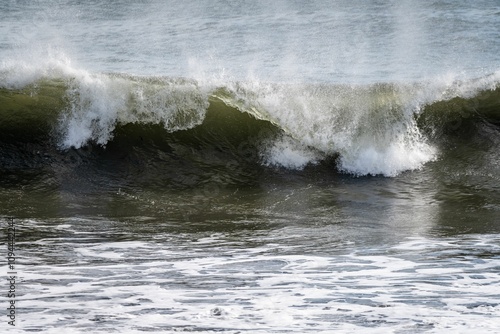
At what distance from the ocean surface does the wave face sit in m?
0.03

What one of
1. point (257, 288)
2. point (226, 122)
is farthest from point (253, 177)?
point (257, 288)

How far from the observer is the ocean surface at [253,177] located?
5855 millimetres

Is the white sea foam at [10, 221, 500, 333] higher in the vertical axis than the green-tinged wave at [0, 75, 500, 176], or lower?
lower

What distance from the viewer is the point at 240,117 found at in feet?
39.0

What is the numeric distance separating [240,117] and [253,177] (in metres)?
1.58

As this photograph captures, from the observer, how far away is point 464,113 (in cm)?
1255

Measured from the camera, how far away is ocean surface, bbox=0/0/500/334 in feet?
19.2

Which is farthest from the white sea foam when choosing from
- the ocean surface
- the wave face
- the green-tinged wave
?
the wave face

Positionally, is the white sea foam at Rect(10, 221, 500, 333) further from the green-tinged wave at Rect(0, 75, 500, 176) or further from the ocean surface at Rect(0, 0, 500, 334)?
the green-tinged wave at Rect(0, 75, 500, 176)

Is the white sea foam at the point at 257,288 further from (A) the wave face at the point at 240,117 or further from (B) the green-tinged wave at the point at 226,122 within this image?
(A) the wave face at the point at 240,117

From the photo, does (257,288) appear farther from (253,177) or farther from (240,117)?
(240,117)

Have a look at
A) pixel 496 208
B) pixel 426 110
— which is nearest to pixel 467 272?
pixel 496 208

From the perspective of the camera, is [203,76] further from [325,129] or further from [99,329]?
[99,329]

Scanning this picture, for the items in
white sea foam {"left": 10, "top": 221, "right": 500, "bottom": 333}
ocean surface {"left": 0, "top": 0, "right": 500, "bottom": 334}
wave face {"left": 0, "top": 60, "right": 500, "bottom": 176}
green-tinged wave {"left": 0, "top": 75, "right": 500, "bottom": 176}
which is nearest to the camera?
white sea foam {"left": 10, "top": 221, "right": 500, "bottom": 333}
